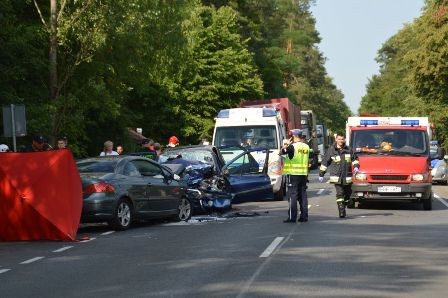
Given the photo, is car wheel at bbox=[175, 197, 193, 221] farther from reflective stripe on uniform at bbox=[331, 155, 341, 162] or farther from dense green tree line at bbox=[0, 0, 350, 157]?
dense green tree line at bbox=[0, 0, 350, 157]

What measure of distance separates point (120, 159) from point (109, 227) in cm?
135

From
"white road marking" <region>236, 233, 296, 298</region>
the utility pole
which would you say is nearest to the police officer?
"white road marking" <region>236, 233, 296, 298</region>

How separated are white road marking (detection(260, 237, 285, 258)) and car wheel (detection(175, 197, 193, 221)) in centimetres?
469

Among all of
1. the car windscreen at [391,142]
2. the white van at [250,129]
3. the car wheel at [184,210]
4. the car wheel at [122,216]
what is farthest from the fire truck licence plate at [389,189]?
the white van at [250,129]

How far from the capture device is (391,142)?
2147 cm

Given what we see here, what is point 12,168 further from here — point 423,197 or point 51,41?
point 51,41

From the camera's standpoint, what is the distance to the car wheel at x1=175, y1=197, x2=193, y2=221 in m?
18.3

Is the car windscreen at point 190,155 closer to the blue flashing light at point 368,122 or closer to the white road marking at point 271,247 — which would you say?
the blue flashing light at point 368,122

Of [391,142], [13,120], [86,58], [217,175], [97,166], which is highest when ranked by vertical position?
[86,58]

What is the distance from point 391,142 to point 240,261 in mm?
→ 11072

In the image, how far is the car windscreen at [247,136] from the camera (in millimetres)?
27109

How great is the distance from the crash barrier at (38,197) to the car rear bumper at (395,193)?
811 centimetres

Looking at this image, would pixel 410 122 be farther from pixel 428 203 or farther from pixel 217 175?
pixel 217 175

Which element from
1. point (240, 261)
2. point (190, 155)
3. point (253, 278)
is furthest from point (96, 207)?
point (190, 155)
